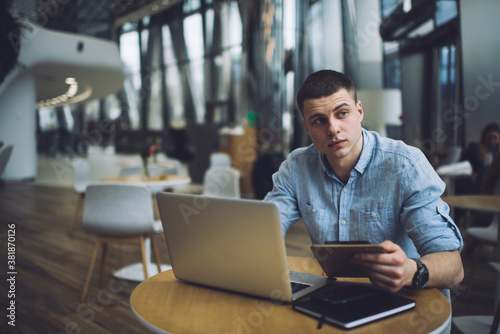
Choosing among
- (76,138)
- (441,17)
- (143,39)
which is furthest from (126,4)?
(441,17)

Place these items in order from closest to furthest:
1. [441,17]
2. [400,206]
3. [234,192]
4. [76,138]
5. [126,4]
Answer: [400,206], [234,192], [441,17], [126,4], [76,138]

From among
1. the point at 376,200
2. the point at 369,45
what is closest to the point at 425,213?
the point at 376,200

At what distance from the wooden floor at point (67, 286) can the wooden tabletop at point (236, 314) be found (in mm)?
1616

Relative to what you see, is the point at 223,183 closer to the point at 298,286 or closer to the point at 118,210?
the point at 118,210

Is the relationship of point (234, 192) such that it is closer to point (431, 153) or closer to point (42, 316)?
point (42, 316)

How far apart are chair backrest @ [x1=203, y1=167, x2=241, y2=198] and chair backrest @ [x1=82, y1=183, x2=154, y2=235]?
3.01ft

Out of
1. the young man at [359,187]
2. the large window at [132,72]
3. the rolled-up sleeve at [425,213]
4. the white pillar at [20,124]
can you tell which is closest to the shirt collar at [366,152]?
the young man at [359,187]

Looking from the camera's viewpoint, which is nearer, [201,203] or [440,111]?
[201,203]

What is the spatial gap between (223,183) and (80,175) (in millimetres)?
2353

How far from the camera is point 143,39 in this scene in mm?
15844

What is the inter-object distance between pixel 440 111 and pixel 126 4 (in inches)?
536

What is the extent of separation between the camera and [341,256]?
0.99 meters

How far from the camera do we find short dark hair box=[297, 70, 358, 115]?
53.3 inches

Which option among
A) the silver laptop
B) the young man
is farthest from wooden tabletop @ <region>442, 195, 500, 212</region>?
the silver laptop
